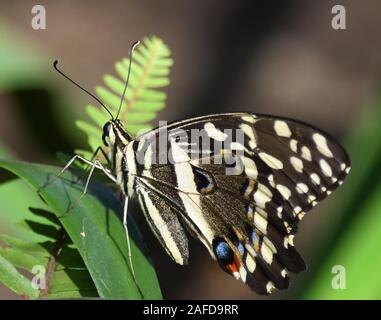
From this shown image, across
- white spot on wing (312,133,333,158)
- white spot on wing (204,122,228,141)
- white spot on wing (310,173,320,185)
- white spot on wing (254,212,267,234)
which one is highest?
white spot on wing (204,122,228,141)

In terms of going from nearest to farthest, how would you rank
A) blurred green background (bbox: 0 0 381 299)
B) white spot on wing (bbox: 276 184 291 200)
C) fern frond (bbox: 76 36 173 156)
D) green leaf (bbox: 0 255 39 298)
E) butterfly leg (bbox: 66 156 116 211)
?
1. green leaf (bbox: 0 255 39 298)
2. butterfly leg (bbox: 66 156 116 211)
3. fern frond (bbox: 76 36 173 156)
4. white spot on wing (bbox: 276 184 291 200)
5. blurred green background (bbox: 0 0 381 299)

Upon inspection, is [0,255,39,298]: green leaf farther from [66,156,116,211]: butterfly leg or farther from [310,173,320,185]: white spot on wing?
[310,173,320,185]: white spot on wing

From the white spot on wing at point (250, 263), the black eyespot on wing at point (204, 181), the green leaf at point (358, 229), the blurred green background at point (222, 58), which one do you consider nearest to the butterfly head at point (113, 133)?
the black eyespot on wing at point (204, 181)

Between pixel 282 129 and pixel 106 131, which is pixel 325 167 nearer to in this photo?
pixel 282 129

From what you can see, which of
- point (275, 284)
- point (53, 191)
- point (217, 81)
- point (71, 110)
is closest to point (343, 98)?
point (217, 81)

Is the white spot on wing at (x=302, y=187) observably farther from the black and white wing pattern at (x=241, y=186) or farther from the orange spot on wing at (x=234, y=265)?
the orange spot on wing at (x=234, y=265)

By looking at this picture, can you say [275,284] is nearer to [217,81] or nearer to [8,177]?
[8,177]

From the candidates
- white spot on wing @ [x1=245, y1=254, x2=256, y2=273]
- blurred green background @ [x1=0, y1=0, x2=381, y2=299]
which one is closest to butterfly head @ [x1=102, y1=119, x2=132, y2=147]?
white spot on wing @ [x1=245, y1=254, x2=256, y2=273]
